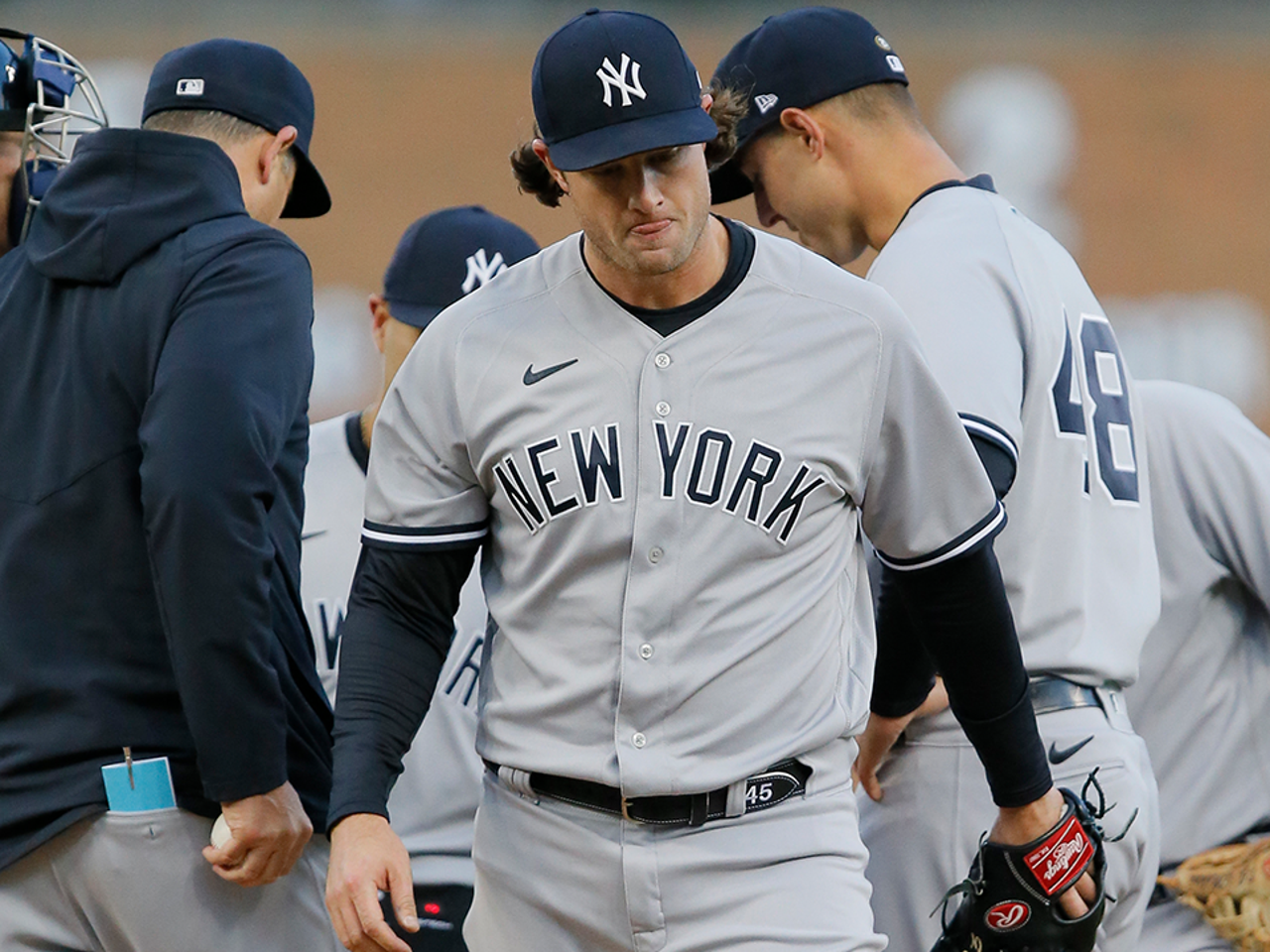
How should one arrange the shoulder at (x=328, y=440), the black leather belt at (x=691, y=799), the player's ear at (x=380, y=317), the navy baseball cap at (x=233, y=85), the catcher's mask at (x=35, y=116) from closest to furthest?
the black leather belt at (x=691, y=799)
the navy baseball cap at (x=233, y=85)
the catcher's mask at (x=35, y=116)
the shoulder at (x=328, y=440)
the player's ear at (x=380, y=317)

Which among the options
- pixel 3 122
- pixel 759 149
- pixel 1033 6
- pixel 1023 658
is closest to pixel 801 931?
pixel 1023 658

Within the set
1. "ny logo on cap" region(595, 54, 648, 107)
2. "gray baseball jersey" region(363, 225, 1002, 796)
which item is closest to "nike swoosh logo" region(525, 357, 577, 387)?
"gray baseball jersey" region(363, 225, 1002, 796)

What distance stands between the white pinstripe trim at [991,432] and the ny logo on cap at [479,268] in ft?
5.32

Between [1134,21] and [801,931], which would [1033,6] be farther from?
[801,931]

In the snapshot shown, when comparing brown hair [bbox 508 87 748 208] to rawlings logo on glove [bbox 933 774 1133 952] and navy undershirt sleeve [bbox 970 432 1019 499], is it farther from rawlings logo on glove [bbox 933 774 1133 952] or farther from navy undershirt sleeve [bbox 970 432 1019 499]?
rawlings logo on glove [bbox 933 774 1133 952]

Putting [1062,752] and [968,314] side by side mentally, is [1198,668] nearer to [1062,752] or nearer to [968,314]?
[1062,752]

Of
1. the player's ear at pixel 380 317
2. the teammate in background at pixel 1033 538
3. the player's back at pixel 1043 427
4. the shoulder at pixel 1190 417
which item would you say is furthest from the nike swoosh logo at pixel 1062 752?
the player's ear at pixel 380 317

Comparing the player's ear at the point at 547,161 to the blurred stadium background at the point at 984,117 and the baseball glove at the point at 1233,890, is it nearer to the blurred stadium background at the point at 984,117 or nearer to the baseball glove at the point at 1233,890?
the baseball glove at the point at 1233,890

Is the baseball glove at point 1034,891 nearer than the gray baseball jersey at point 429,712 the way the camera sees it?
Yes

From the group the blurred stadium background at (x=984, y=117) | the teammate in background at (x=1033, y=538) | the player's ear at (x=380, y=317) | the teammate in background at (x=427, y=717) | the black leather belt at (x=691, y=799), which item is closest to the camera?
the black leather belt at (x=691, y=799)

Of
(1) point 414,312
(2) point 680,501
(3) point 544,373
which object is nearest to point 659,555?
(2) point 680,501

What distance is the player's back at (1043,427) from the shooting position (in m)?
2.96

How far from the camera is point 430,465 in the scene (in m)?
2.62

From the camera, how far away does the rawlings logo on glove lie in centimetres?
269
